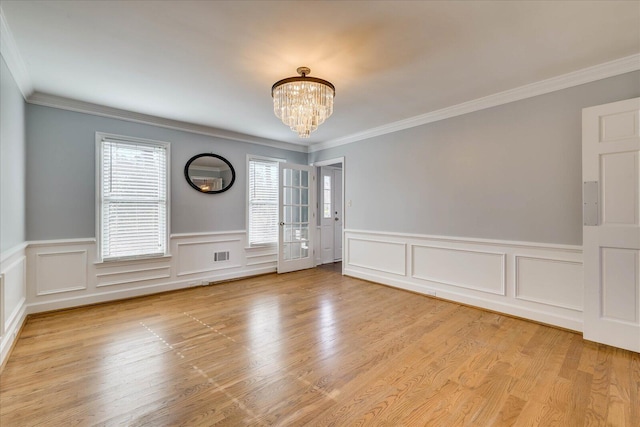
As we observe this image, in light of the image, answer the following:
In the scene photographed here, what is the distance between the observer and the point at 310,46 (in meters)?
2.32

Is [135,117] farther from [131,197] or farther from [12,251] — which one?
[12,251]

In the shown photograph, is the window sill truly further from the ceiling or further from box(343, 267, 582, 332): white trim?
box(343, 267, 582, 332): white trim

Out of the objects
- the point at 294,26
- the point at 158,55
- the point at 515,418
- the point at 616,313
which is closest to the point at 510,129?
the point at 616,313

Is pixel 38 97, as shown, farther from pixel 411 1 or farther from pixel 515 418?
pixel 515 418

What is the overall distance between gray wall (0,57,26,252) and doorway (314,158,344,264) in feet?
14.7

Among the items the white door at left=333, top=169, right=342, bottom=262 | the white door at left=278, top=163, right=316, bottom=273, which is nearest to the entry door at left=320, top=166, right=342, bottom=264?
the white door at left=333, top=169, right=342, bottom=262

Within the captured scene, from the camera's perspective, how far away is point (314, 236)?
5.96m

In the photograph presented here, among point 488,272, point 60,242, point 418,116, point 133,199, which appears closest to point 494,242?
point 488,272

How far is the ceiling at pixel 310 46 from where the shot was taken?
192cm

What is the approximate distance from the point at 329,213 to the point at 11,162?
504cm

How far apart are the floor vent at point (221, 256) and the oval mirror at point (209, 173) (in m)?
1.02

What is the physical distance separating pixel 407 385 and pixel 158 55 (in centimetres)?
324

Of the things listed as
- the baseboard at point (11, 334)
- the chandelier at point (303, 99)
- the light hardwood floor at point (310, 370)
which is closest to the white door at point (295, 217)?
the light hardwood floor at point (310, 370)

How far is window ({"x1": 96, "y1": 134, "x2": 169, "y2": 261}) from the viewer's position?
3.73 metres
